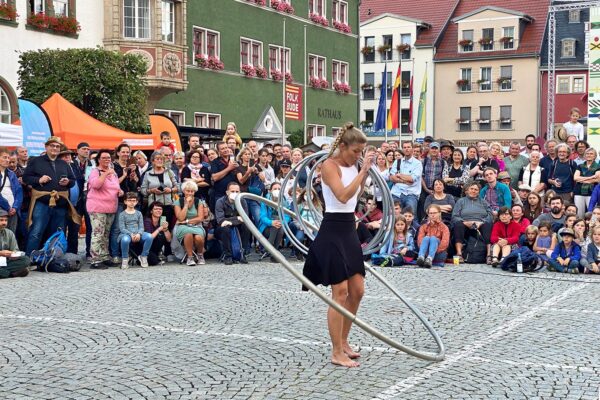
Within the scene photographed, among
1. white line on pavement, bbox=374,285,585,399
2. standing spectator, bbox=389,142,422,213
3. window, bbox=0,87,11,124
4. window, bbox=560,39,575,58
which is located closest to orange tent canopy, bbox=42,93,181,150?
standing spectator, bbox=389,142,422,213

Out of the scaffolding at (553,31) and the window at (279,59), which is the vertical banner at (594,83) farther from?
the window at (279,59)

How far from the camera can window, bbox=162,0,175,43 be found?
34625 mm

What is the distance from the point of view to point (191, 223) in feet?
52.4

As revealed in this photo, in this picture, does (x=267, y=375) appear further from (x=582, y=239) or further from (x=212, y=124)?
(x=212, y=124)

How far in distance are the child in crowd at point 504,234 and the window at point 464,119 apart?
2236 inches

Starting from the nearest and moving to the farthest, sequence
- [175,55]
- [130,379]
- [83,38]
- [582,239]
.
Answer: [130,379] < [582,239] < [83,38] < [175,55]

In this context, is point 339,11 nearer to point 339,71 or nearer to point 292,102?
point 339,71

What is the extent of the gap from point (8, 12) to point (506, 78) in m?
48.7

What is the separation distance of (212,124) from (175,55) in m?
5.36

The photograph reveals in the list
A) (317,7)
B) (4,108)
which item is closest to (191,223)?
(4,108)

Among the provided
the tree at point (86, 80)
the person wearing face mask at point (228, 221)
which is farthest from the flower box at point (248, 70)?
the person wearing face mask at point (228, 221)

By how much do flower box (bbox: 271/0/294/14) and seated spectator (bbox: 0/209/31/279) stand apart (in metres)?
30.9

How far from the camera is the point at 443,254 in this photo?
52.0ft

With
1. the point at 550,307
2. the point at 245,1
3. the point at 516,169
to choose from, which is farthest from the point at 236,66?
the point at 550,307
